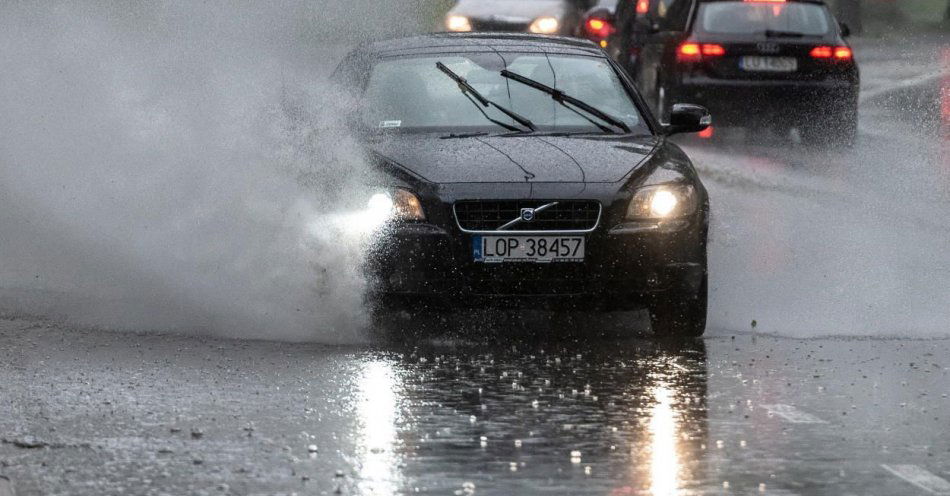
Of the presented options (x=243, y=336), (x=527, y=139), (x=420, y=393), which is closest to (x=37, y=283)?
(x=243, y=336)

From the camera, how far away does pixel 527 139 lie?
33.9 feet

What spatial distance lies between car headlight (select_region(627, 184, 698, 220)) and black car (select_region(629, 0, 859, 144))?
11.9 metres

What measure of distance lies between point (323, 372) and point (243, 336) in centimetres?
121

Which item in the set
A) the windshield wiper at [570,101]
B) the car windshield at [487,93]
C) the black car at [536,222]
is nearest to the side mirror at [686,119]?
the car windshield at [487,93]

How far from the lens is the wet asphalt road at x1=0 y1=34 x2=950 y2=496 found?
21.0ft

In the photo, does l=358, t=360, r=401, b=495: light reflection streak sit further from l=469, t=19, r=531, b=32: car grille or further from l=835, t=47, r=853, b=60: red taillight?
l=469, t=19, r=531, b=32: car grille

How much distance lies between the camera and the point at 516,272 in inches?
370

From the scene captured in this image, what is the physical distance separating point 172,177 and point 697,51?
461 inches

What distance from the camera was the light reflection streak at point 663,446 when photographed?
6.26 meters

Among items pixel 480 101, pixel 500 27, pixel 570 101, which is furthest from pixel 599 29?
pixel 480 101

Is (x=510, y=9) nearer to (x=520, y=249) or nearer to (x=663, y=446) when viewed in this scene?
(x=520, y=249)

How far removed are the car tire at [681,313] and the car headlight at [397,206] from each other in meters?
1.21

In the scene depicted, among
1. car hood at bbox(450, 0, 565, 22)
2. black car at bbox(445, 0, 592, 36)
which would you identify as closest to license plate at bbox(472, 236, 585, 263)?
black car at bbox(445, 0, 592, 36)

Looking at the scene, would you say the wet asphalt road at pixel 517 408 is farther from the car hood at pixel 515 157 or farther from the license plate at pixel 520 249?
the car hood at pixel 515 157
